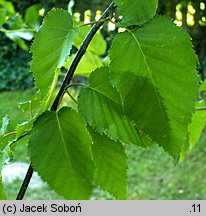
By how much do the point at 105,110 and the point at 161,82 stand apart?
6 centimetres

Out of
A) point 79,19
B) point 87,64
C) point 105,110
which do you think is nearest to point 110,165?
point 105,110

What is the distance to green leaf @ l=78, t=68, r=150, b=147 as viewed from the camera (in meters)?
0.39

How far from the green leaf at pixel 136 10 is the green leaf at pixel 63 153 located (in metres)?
0.08

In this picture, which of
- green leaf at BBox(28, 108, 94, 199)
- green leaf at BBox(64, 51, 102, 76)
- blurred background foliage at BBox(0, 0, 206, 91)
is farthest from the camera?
blurred background foliage at BBox(0, 0, 206, 91)

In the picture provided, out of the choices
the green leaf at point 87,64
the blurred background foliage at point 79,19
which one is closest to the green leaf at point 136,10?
the green leaf at point 87,64

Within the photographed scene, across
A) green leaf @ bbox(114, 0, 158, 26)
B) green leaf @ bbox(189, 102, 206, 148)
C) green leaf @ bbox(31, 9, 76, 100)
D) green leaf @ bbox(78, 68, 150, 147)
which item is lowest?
green leaf @ bbox(189, 102, 206, 148)

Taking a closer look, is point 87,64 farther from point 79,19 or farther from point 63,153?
point 79,19

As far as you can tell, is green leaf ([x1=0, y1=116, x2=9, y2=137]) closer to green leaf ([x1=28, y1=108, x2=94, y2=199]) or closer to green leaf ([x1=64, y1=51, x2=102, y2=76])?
green leaf ([x1=28, y1=108, x2=94, y2=199])

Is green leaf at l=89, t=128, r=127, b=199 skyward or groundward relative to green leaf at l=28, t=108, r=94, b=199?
groundward

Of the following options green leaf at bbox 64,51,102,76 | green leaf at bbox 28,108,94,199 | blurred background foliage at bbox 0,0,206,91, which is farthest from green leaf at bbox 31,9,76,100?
blurred background foliage at bbox 0,0,206,91

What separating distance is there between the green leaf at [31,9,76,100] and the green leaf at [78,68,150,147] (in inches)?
1.8

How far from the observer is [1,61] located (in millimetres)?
7203

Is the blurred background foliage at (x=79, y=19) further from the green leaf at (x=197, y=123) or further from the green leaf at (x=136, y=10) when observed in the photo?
the green leaf at (x=136, y=10)

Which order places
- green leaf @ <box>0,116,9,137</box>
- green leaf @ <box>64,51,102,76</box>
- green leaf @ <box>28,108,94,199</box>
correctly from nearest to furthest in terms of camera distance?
green leaf @ <box>28,108,94,199</box> < green leaf @ <box>0,116,9,137</box> < green leaf @ <box>64,51,102,76</box>
